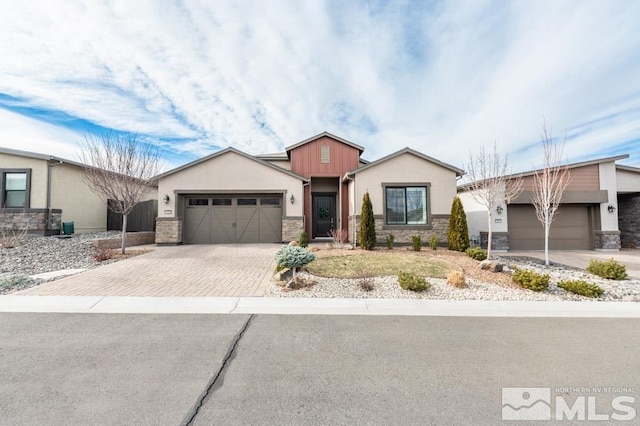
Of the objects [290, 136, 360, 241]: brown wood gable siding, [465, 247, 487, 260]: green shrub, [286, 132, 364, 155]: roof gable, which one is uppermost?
[286, 132, 364, 155]: roof gable

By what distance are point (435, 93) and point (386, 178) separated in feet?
14.7

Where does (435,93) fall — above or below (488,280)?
above

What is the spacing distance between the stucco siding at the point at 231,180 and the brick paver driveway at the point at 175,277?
4084 millimetres

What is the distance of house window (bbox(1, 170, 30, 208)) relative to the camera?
46.2ft

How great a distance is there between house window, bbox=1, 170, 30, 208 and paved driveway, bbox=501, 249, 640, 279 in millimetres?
23798

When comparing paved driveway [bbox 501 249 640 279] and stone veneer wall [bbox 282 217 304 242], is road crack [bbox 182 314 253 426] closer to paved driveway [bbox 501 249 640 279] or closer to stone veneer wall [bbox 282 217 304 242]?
stone veneer wall [bbox 282 217 304 242]

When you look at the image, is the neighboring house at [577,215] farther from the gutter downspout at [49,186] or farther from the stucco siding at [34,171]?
the stucco siding at [34,171]

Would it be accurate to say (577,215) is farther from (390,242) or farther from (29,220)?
(29,220)

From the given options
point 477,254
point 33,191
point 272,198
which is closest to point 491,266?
point 477,254

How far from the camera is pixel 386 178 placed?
14.1m

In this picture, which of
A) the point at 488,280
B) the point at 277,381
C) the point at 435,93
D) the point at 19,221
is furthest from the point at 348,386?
the point at 19,221

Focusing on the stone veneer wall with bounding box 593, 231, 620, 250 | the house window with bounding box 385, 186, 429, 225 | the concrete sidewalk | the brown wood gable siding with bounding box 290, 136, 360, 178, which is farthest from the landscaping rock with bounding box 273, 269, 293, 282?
the stone veneer wall with bounding box 593, 231, 620, 250

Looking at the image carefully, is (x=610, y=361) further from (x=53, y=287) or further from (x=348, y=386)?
(x=53, y=287)

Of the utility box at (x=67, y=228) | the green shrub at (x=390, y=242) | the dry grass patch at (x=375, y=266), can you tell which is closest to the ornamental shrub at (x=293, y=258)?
the dry grass patch at (x=375, y=266)
